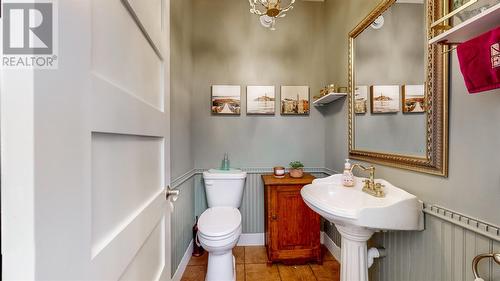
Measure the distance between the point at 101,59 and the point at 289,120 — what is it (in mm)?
2030

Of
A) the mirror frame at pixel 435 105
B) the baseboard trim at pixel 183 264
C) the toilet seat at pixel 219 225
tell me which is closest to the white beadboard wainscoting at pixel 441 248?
the mirror frame at pixel 435 105

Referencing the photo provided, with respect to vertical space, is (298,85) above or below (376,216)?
above

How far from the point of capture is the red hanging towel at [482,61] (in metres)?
0.64

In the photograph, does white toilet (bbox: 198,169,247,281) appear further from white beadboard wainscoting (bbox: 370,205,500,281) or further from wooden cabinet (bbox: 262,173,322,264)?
white beadboard wainscoting (bbox: 370,205,500,281)

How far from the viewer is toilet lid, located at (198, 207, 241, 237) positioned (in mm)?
1549

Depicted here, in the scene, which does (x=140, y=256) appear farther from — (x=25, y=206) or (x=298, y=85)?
(x=298, y=85)

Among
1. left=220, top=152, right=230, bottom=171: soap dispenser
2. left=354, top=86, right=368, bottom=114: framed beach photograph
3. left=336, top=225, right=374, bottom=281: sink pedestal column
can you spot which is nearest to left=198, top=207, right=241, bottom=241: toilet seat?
left=220, top=152, right=230, bottom=171: soap dispenser

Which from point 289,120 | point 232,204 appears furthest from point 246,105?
point 232,204

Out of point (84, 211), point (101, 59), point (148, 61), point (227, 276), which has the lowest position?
point (227, 276)

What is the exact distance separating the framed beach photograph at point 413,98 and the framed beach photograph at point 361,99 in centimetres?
37

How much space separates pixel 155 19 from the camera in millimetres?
822

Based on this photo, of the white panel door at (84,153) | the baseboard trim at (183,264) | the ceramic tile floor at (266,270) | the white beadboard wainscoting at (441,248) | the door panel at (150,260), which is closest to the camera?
the white panel door at (84,153)

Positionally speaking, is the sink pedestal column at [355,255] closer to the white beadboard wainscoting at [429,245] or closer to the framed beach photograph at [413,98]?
the white beadboard wainscoting at [429,245]

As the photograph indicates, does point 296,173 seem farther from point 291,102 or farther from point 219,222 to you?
point 219,222
